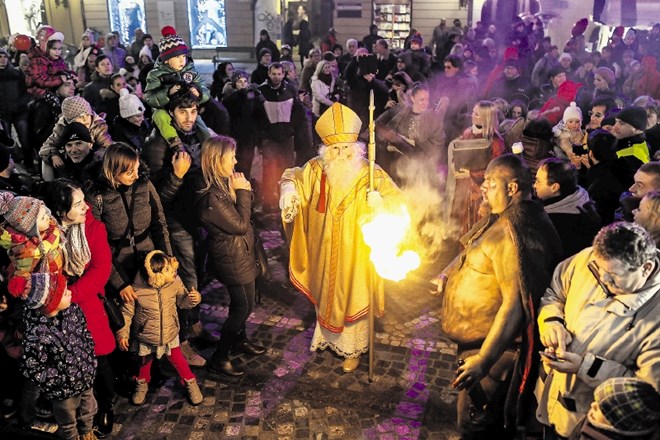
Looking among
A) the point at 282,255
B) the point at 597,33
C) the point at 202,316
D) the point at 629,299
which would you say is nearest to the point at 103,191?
the point at 202,316


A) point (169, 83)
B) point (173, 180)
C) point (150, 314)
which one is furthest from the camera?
point (169, 83)

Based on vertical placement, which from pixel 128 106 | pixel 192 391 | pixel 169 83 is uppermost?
pixel 169 83

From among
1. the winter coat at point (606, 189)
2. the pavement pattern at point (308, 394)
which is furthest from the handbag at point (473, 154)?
the pavement pattern at point (308, 394)

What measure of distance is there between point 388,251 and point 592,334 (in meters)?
1.65

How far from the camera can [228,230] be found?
15.6 feet

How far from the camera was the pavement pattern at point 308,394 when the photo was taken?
14.6ft

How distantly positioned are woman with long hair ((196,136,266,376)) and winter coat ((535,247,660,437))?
2.54 metres

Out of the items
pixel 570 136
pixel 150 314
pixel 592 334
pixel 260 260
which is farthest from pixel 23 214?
pixel 570 136

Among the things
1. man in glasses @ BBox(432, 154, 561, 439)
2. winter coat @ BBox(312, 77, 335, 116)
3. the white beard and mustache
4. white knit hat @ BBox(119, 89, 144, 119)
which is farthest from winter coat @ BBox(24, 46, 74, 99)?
man in glasses @ BBox(432, 154, 561, 439)

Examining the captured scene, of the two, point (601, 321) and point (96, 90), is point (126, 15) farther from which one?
point (601, 321)

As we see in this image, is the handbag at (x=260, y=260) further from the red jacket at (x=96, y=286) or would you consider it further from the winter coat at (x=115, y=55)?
the winter coat at (x=115, y=55)

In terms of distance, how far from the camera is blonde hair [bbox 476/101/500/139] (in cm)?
667

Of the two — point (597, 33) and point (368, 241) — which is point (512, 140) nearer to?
point (368, 241)

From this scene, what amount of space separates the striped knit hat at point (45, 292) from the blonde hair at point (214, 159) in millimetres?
1381
